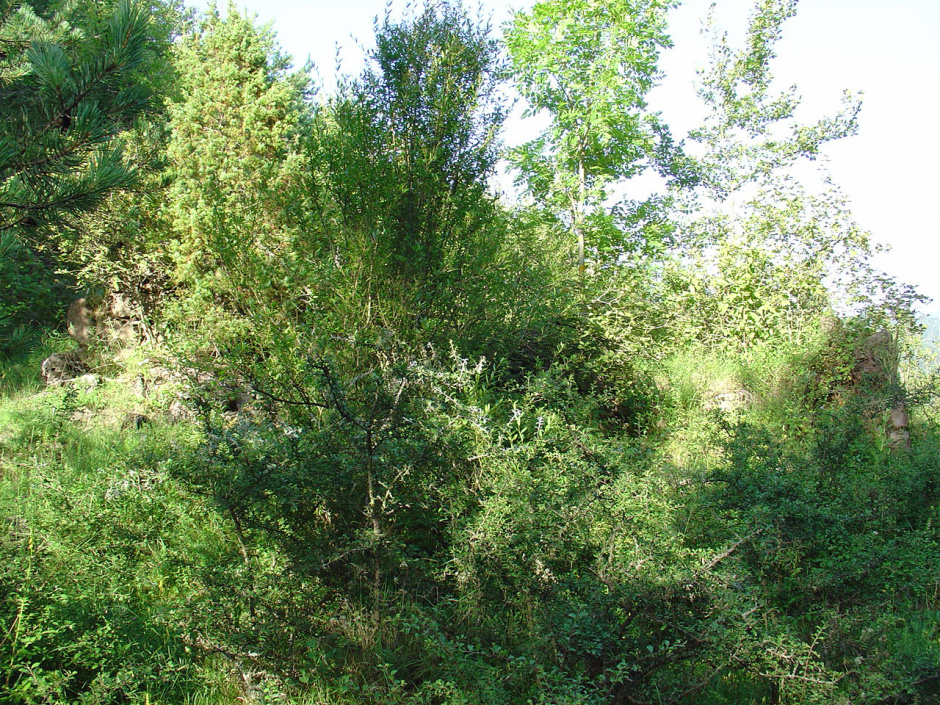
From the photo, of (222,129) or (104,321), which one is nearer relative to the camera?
(222,129)

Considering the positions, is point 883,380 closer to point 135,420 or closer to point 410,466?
point 410,466

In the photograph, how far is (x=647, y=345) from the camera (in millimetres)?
9469

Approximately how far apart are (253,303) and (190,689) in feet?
8.89

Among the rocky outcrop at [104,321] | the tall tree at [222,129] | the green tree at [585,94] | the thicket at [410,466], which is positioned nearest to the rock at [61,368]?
the thicket at [410,466]

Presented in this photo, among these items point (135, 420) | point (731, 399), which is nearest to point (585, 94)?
point (731, 399)

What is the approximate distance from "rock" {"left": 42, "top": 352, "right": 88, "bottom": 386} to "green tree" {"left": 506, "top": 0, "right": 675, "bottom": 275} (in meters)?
7.11

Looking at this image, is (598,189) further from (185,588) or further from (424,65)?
(185,588)

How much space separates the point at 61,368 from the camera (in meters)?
8.87

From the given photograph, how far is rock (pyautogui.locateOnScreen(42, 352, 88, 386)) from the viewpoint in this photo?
871cm

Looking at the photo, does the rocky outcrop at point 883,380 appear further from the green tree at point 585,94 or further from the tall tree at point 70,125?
the tall tree at point 70,125

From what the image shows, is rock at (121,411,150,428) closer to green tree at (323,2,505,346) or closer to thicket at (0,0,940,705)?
thicket at (0,0,940,705)

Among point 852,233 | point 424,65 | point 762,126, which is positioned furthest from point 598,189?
point 424,65

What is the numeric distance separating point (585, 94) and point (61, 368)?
8.53 m

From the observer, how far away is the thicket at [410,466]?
3152 mm
